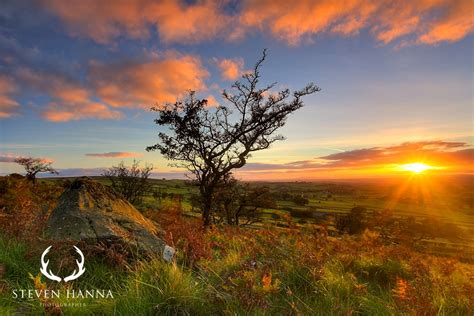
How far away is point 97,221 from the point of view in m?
7.68

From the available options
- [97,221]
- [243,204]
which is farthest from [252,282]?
[243,204]

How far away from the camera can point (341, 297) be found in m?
6.11

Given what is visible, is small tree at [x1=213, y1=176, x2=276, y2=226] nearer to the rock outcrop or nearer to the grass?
the grass

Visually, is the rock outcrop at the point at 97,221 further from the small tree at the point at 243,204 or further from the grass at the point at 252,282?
the small tree at the point at 243,204

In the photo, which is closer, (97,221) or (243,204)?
(97,221)

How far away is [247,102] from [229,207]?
1981 centimetres

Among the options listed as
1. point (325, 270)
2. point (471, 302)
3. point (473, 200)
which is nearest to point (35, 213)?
point (325, 270)

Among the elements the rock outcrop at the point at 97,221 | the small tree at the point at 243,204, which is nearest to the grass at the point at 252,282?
the rock outcrop at the point at 97,221

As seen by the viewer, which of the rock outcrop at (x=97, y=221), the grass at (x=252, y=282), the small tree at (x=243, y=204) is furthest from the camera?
the small tree at (x=243, y=204)

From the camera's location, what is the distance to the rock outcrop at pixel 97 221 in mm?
7273

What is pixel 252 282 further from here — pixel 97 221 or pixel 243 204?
pixel 243 204

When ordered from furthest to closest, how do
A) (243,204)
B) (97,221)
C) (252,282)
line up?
(243,204) < (97,221) < (252,282)

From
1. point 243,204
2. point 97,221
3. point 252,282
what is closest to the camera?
point 252,282

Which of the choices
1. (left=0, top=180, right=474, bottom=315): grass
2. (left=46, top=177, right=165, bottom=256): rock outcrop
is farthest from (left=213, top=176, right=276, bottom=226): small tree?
(left=46, top=177, right=165, bottom=256): rock outcrop
